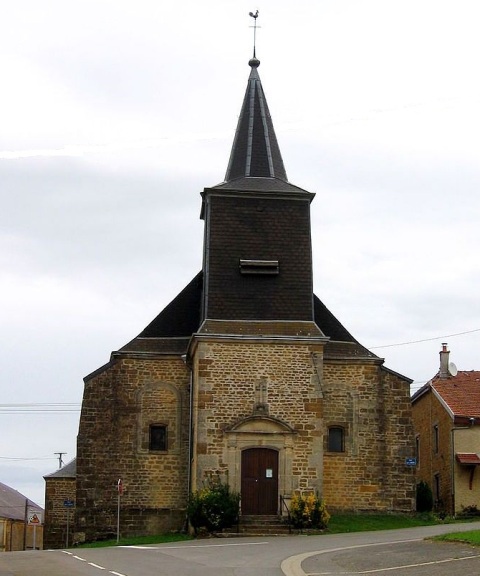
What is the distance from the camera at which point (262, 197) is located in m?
35.9

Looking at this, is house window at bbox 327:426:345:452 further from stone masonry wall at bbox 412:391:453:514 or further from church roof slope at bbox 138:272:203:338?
stone masonry wall at bbox 412:391:453:514

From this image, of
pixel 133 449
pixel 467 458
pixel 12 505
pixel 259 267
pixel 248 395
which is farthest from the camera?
pixel 12 505

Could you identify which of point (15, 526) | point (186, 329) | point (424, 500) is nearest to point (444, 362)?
point (424, 500)

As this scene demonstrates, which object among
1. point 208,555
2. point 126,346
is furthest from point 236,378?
point 208,555

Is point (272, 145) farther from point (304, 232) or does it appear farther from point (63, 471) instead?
point (63, 471)

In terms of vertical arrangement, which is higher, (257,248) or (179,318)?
(257,248)

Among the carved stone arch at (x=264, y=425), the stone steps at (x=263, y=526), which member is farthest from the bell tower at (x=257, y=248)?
the stone steps at (x=263, y=526)

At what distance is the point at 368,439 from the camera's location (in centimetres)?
3594

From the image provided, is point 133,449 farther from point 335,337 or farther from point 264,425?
point 335,337

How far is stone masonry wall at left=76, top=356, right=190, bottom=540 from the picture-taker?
35.1 meters

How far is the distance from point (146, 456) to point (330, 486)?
6.21m

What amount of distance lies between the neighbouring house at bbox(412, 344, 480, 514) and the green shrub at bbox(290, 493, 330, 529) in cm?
899

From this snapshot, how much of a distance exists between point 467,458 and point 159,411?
38.5ft

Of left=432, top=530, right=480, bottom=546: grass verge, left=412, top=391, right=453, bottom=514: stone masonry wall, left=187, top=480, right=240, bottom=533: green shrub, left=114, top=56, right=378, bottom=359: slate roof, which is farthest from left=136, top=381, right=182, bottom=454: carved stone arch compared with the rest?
left=432, top=530, right=480, bottom=546: grass verge
